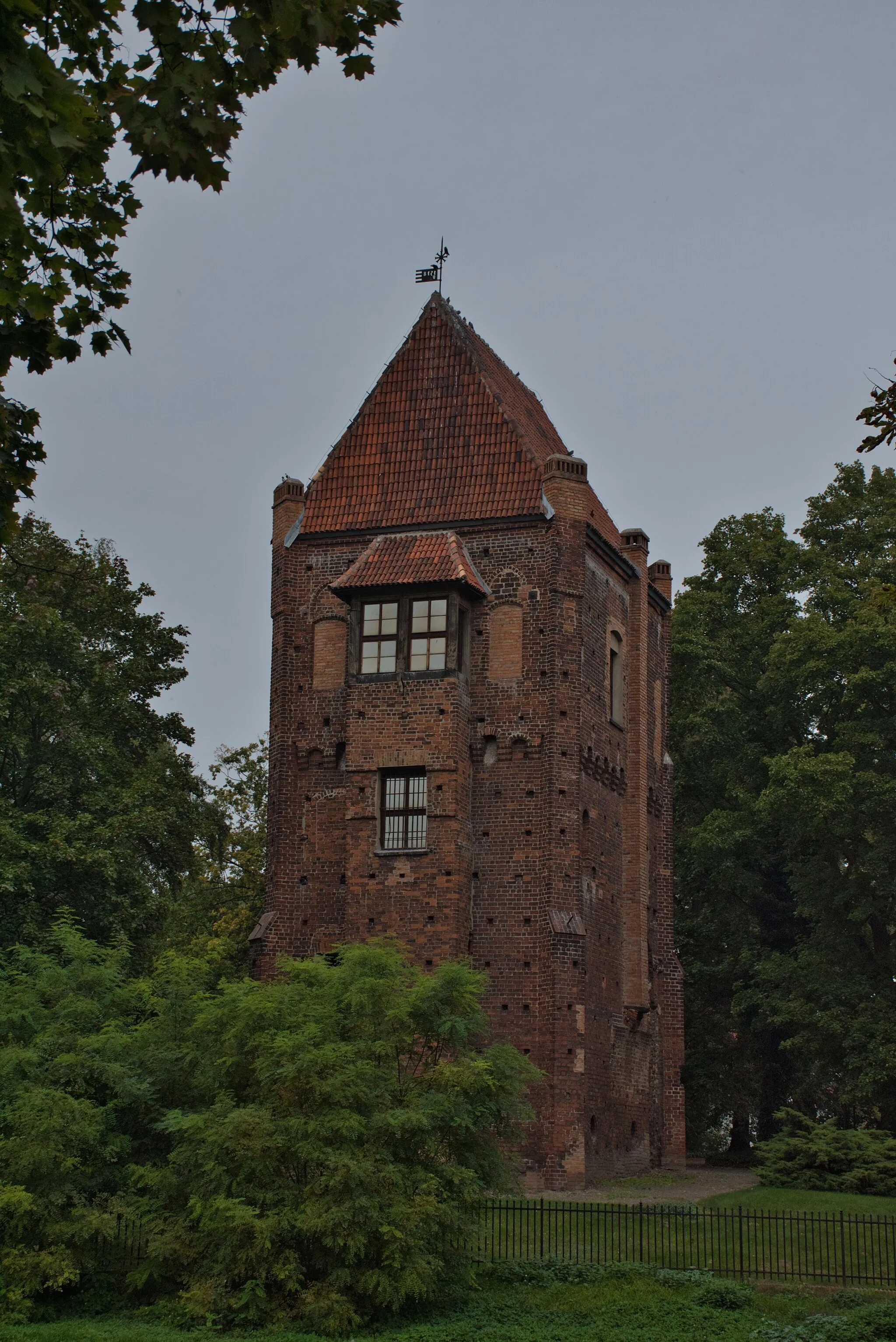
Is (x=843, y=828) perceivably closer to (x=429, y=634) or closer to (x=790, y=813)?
(x=790, y=813)

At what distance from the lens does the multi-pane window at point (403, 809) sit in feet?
106

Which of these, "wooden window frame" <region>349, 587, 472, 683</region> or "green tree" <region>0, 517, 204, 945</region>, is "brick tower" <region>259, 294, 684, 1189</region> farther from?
"green tree" <region>0, 517, 204, 945</region>

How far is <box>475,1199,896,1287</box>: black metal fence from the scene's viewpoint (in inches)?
951

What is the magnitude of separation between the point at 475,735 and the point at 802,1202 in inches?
394

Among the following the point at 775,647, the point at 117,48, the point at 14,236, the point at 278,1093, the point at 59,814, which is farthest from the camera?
the point at 775,647

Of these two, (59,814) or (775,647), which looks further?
(775,647)

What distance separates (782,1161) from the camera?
106 feet

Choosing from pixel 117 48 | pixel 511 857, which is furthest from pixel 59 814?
pixel 117 48

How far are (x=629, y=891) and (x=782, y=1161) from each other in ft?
20.3

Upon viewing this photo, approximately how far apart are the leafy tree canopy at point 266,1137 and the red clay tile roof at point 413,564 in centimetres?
905

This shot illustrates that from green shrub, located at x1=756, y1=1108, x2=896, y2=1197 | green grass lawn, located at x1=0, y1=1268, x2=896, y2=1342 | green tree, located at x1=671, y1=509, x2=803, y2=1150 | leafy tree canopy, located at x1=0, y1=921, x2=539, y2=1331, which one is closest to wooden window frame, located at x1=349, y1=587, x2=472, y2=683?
leafy tree canopy, located at x1=0, y1=921, x2=539, y2=1331

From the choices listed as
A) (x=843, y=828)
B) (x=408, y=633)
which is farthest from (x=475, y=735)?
(x=843, y=828)

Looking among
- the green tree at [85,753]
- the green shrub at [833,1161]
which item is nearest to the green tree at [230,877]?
the green tree at [85,753]

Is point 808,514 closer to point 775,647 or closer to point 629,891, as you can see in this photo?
point 775,647
